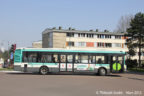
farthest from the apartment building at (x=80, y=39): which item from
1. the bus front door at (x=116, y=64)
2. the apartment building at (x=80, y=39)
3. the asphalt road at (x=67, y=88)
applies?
the asphalt road at (x=67, y=88)

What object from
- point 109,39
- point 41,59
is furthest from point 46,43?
point 41,59

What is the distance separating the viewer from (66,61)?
23.7m

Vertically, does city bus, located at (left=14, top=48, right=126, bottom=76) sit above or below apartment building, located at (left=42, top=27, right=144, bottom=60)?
below

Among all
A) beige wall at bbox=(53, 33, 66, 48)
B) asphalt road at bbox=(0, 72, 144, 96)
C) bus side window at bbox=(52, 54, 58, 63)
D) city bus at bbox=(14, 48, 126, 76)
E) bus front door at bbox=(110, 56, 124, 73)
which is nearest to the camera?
asphalt road at bbox=(0, 72, 144, 96)

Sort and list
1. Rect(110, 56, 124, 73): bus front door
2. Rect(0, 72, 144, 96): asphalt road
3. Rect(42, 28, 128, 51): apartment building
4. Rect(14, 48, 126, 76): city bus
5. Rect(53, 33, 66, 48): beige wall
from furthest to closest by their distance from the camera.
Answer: Rect(42, 28, 128, 51): apartment building
Rect(53, 33, 66, 48): beige wall
Rect(110, 56, 124, 73): bus front door
Rect(14, 48, 126, 76): city bus
Rect(0, 72, 144, 96): asphalt road

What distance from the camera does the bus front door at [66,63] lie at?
23500 millimetres

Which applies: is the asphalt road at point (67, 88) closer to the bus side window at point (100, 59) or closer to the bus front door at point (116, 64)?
the bus front door at point (116, 64)

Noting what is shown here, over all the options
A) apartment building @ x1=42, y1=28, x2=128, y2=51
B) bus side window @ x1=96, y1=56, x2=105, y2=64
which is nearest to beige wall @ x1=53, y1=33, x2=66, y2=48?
apartment building @ x1=42, y1=28, x2=128, y2=51

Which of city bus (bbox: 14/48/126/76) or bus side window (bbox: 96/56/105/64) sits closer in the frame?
city bus (bbox: 14/48/126/76)

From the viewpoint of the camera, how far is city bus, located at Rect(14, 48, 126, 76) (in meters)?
23.5

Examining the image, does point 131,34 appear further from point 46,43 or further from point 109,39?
point 46,43

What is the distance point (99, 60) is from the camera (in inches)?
941

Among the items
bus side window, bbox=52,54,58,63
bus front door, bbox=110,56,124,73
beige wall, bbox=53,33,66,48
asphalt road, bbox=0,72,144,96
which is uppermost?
beige wall, bbox=53,33,66,48

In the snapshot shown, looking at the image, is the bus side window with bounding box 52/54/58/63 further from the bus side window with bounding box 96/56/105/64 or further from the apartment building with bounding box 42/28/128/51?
the apartment building with bounding box 42/28/128/51
